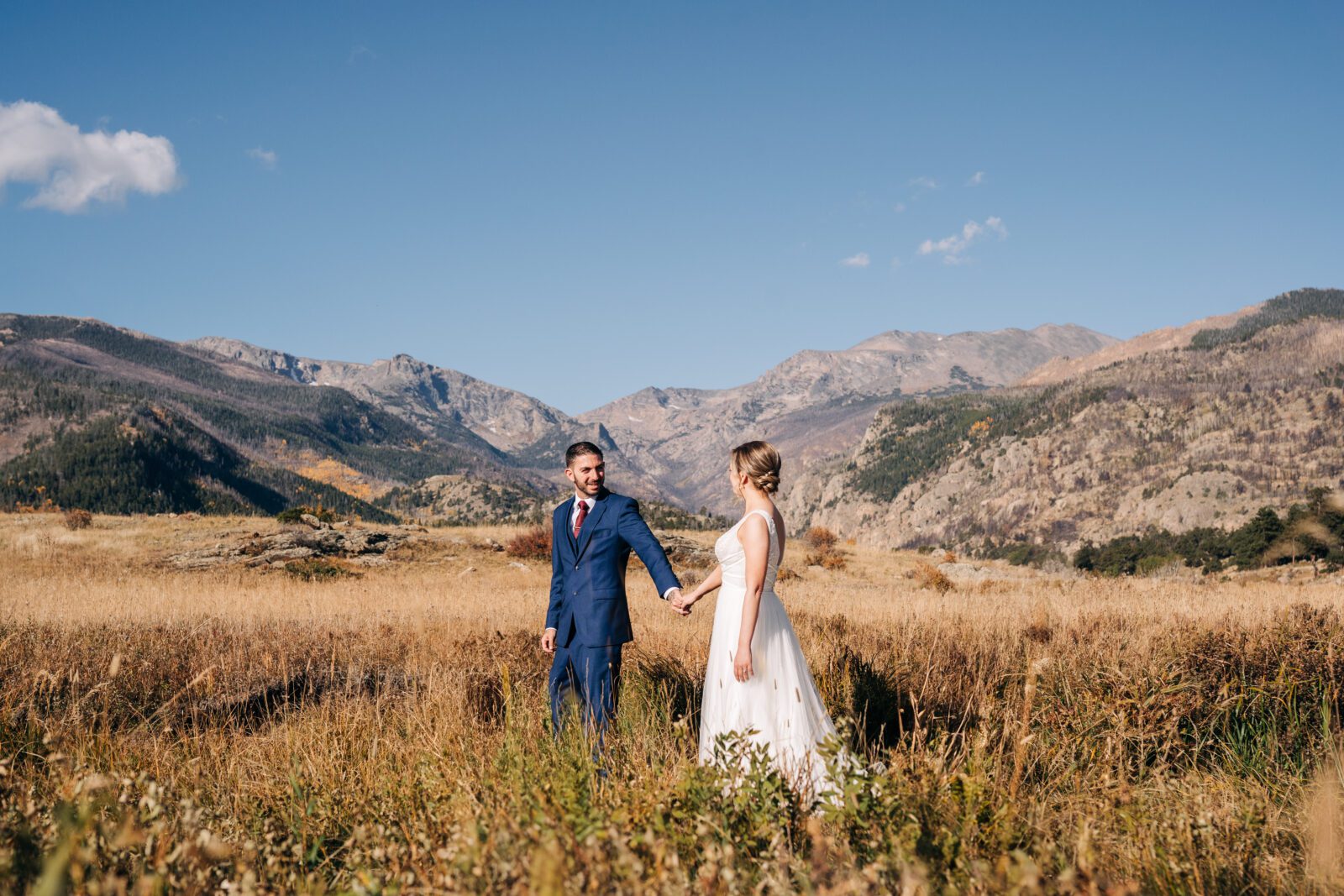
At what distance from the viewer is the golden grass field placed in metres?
2.48

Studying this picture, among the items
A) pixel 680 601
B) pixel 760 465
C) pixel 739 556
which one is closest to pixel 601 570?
pixel 680 601

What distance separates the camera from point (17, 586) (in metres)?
15.8

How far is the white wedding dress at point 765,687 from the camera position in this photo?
443cm

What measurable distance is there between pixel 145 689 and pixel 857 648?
6940 mm

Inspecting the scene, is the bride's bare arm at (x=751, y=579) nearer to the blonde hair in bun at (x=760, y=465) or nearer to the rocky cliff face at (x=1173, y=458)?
the blonde hair in bun at (x=760, y=465)

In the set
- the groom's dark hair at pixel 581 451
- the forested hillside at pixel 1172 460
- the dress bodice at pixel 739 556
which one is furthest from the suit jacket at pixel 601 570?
the forested hillside at pixel 1172 460

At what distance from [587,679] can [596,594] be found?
590mm

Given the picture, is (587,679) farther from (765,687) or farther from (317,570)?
(317,570)

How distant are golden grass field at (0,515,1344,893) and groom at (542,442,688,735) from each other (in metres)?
0.30

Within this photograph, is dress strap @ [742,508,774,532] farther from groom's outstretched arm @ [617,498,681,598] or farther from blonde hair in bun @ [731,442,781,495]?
groom's outstretched arm @ [617,498,681,598]

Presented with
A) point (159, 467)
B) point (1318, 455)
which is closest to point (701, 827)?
point (1318, 455)

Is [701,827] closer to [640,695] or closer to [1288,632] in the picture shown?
[640,695]

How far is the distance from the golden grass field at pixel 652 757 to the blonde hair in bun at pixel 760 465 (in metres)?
1.58

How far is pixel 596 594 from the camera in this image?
5.45 meters
